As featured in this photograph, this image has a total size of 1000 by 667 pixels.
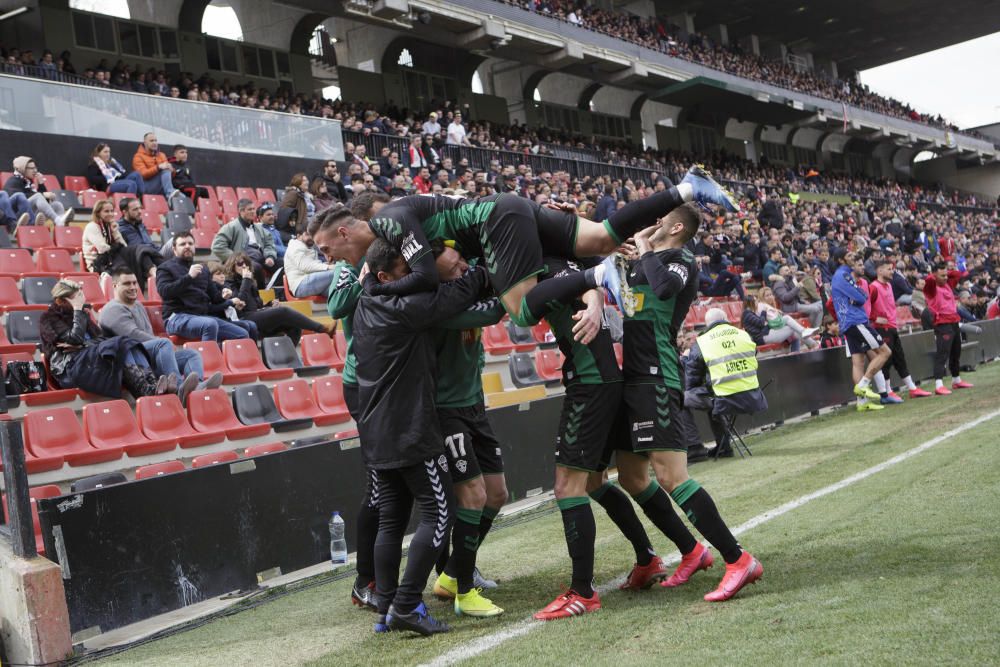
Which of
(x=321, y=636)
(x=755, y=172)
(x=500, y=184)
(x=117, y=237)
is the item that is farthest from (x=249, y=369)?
(x=755, y=172)

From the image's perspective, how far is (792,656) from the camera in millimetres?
3531

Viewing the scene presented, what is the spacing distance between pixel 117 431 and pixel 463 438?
4030mm

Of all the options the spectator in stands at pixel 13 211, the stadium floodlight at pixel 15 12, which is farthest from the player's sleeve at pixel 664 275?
the stadium floodlight at pixel 15 12

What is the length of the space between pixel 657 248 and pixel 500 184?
1521cm

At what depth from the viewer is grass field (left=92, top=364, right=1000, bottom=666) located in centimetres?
371

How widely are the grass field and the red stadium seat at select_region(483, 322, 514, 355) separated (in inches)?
217

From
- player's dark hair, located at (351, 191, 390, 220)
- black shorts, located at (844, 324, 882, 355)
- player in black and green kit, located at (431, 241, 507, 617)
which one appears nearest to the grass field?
player in black and green kit, located at (431, 241, 507, 617)

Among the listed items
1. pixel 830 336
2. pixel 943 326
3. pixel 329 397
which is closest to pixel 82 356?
pixel 329 397

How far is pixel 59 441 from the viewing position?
7.56 m

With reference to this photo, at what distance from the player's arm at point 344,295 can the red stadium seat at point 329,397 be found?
4.42 m

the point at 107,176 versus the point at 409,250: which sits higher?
the point at 107,176

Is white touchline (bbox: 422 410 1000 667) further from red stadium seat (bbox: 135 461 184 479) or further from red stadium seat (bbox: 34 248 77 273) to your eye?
red stadium seat (bbox: 34 248 77 273)

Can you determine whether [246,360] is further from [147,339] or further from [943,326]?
[943,326]

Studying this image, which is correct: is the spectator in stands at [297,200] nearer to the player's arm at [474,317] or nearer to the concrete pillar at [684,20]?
the player's arm at [474,317]
